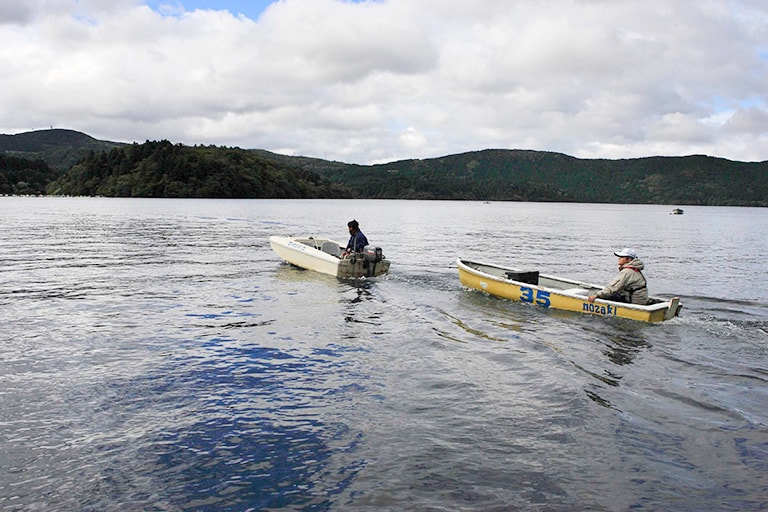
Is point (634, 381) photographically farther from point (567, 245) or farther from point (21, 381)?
point (567, 245)

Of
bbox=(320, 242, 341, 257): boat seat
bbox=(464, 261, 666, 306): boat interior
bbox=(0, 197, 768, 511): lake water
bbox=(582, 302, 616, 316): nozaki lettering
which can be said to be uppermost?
bbox=(320, 242, 341, 257): boat seat

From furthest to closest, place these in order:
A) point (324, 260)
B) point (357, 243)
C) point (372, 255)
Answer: point (324, 260) → point (357, 243) → point (372, 255)

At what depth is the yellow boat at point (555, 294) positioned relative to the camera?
680 inches

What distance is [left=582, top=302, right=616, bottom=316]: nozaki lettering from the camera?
17.8 m

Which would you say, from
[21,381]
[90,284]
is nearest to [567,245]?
[90,284]

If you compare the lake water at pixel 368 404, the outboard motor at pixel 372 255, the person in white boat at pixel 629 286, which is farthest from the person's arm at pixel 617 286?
the outboard motor at pixel 372 255

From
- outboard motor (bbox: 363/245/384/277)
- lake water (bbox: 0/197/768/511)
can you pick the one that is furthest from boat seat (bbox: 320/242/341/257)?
lake water (bbox: 0/197/768/511)

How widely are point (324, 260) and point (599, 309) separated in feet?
42.9

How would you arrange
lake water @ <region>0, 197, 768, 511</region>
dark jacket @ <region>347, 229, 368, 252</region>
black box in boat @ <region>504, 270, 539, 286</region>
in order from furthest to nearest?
A: dark jacket @ <region>347, 229, 368, 252</region>, black box in boat @ <region>504, 270, 539, 286</region>, lake water @ <region>0, 197, 768, 511</region>

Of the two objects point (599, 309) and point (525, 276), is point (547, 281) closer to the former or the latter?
point (525, 276)

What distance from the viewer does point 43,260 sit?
29859mm

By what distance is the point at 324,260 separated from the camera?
2681 cm

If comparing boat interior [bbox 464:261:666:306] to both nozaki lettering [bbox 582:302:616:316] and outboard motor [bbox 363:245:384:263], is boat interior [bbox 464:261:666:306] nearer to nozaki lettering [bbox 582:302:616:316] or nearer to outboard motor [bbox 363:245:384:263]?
nozaki lettering [bbox 582:302:616:316]

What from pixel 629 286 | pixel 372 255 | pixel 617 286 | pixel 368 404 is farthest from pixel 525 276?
pixel 368 404
